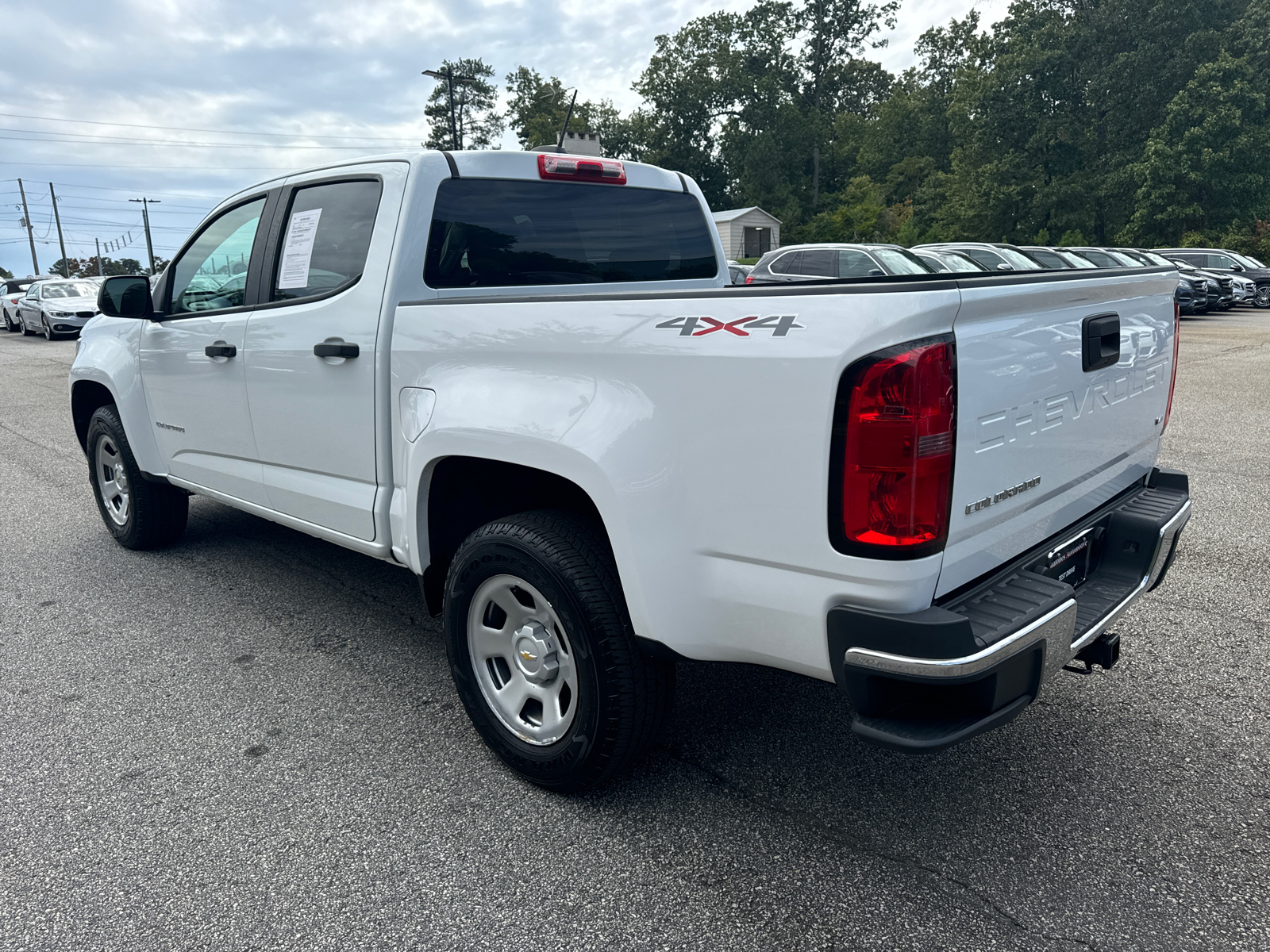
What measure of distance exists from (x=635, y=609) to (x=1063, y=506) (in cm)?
124

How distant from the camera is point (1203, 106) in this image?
34781mm

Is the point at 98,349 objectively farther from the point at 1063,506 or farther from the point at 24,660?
the point at 1063,506

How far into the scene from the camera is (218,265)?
13.4 feet

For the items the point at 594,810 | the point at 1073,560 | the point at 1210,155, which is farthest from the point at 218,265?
the point at 1210,155

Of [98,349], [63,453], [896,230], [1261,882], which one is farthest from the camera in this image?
[896,230]

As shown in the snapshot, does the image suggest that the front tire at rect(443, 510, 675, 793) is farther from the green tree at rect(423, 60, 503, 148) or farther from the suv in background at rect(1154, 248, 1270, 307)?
the green tree at rect(423, 60, 503, 148)

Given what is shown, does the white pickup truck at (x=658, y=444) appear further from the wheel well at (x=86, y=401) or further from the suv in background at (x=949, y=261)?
the suv in background at (x=949, y=261)

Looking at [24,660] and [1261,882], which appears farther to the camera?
[24,660]

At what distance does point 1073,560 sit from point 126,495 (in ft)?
16.2

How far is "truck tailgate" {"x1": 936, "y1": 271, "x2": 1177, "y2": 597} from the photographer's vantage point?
1977mm

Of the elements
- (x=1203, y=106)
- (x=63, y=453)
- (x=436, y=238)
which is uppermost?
(x=1203, y=106)

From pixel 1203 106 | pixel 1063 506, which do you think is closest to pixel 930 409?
pixel 1063 506

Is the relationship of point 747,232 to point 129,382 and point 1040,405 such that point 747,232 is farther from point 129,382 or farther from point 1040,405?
point 1040,405

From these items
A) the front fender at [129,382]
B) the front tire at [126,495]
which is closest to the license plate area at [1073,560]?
the front fender at [129,382]
